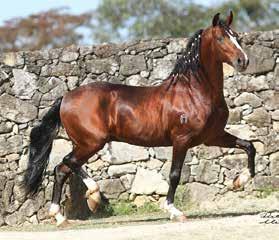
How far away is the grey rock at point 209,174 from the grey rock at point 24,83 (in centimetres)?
310

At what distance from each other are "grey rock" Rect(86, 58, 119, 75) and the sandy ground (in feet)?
14.5

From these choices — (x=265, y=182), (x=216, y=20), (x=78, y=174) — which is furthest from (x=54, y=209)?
(x=265, y=182)

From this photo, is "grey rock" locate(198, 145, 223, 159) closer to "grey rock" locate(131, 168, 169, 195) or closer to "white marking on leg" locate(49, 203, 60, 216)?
"grey rock" locate(131, 168, 169, 195)

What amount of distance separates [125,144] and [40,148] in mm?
2457

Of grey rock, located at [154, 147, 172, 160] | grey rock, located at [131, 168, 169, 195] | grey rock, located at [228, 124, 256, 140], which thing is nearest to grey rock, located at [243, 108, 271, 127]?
grey rock, located at [228, 124, 256, 140]

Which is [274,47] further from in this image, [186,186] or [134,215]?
[134,215]

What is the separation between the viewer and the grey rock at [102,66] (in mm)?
11719

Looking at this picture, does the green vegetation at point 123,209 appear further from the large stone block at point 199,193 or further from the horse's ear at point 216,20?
the horse's ear at point 216,20

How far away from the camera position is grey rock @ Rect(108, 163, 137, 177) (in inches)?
457

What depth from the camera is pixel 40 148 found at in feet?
31.0

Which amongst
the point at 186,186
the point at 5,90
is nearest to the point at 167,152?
the point at 186,186

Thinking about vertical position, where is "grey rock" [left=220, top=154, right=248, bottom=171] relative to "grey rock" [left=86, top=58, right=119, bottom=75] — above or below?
below

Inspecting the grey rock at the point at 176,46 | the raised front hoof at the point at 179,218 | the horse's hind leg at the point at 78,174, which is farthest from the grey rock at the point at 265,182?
the horse's hind leg at the point at 78,174

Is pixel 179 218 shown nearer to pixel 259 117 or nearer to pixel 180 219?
pixel 180 219
